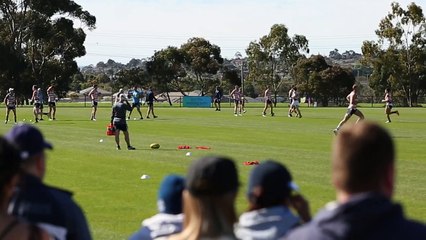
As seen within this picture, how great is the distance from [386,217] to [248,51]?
94165mm

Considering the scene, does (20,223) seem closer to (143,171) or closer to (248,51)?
(143,171)

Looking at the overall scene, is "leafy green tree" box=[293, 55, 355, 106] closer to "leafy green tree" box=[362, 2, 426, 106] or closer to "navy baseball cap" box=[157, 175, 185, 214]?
"leafy green tree" box=[362, 2, 426, 106]

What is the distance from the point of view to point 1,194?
4195 millimetres

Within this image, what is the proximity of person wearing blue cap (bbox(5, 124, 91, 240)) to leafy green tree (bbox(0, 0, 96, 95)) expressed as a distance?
82645 mm

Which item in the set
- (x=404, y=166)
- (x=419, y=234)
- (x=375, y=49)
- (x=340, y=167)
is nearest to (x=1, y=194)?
(x=340, y=167)

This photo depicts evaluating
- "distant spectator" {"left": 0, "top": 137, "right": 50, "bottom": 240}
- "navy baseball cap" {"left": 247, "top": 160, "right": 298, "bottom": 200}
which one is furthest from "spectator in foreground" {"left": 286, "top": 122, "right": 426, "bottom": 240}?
"distant spectator" {"left": 0, "top": 137, "right": 50, "bottom": 240}

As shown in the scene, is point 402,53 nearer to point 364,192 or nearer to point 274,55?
point 274,55

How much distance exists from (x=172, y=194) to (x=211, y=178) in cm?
84

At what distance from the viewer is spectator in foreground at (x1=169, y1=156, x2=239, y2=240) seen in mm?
4102

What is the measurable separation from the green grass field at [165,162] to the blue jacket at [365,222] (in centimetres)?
687

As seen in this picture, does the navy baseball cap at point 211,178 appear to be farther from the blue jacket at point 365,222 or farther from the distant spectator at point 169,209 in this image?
the blue jacket at point 365,222

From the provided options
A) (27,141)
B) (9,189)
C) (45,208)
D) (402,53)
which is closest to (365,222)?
(9,189)

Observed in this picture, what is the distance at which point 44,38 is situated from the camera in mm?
87625

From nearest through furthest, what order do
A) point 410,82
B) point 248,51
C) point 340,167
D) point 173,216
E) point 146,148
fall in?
→ point 340,167, point 173,216, point 146,148, point 410,82, point 248,51
